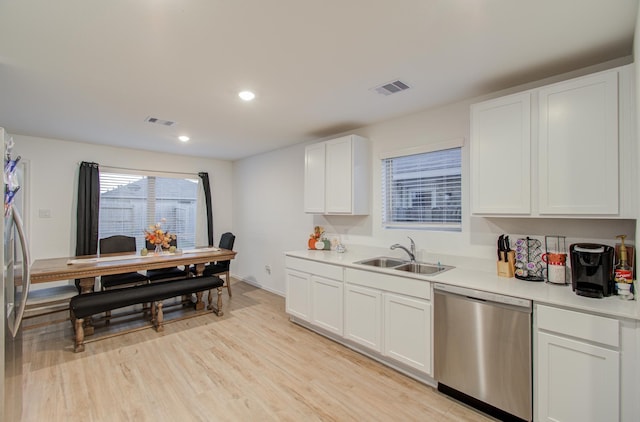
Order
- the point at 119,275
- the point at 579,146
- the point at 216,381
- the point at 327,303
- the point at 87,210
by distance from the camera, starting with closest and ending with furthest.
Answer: the point at 579,146 < the point at 216,381 < the point at 327,303 < the point at 119,275 < the point at 87,210

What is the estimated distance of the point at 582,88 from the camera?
1885mm

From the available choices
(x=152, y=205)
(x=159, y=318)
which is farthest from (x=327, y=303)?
(x=152, y=205)

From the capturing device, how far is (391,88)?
2.51m

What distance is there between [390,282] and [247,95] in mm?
2120

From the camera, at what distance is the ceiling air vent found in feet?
7.90

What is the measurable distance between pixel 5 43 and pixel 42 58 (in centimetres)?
19

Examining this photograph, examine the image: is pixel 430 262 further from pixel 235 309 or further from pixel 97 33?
pixel 97 33

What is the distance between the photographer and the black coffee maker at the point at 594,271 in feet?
5.84

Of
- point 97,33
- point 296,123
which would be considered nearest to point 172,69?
point 97,33

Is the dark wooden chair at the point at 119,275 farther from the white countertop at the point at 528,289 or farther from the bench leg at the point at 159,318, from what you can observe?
the white countertop at the point at 528,289

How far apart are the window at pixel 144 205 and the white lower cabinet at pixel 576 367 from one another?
5078 millimetres

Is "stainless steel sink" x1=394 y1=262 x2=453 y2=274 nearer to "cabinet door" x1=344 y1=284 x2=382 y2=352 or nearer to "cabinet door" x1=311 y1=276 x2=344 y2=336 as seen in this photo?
"cabinet door" x1=344 y1=284 x2=382 y2=352

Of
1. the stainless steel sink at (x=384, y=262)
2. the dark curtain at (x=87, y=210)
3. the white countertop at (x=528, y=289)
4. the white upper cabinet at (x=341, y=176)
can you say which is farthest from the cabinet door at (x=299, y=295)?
the dark curtain at (x=87, y=210)

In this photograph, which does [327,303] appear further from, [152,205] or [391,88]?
[152,205]
